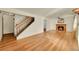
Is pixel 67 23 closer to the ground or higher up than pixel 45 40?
higher up

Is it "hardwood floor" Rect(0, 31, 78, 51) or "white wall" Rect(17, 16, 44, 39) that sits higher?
"white wall" Rect(17, 16, 44, 39)

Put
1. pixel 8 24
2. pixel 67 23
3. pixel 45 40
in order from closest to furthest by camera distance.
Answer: pixel 67 23
pixel 45 40
pixel 8 24

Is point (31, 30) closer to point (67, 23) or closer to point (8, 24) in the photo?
point (8, 24)

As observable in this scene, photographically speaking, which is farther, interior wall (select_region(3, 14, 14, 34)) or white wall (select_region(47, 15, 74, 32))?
interior wall (select_region(3, 14, 14, 34))

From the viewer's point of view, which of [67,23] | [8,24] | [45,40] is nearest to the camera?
[67,23]

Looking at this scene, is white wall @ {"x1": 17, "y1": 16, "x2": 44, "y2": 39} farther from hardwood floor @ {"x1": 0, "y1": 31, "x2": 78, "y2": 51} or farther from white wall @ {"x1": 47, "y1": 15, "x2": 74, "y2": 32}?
white wall @ {"x1": 47, "y1": 15, "x2": 74, "y2": 32}

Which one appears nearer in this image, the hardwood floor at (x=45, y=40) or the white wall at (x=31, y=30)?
the hardwood floor at (x=45, y=40)

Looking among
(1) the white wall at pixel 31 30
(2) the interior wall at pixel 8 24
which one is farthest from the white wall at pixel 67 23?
(2) the interior wall at pixel 8 24

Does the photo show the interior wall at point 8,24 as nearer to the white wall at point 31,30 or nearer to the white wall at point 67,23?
the white wall at point 31,30

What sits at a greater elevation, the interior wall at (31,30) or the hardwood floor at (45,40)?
the interior wall at (31,30)

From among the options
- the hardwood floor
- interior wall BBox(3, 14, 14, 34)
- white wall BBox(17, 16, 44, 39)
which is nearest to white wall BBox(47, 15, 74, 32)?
the hardwood floor

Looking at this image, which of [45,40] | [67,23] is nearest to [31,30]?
[45,40]
